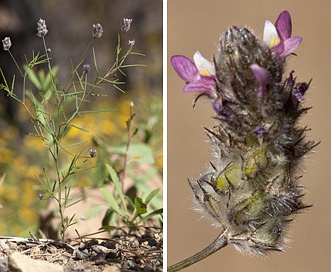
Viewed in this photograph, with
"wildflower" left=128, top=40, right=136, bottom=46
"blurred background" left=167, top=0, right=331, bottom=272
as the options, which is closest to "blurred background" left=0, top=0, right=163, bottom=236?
"wildflower" left=128, top=40, right=136, bottom=46

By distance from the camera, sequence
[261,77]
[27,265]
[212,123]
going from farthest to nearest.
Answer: [212,123]
[27,265]
[261,77]

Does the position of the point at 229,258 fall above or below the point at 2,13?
below

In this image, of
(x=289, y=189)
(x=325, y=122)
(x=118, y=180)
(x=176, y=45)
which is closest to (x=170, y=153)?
(x=176, y=45)

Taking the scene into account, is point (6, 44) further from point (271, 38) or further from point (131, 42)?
point (271, 38)

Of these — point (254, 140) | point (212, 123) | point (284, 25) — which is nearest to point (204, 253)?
point (254, 140)

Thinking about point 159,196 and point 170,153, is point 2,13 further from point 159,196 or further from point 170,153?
point 170,153

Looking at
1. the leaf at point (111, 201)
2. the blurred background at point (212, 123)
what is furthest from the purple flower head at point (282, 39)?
the blurred background at point (212, 123)
